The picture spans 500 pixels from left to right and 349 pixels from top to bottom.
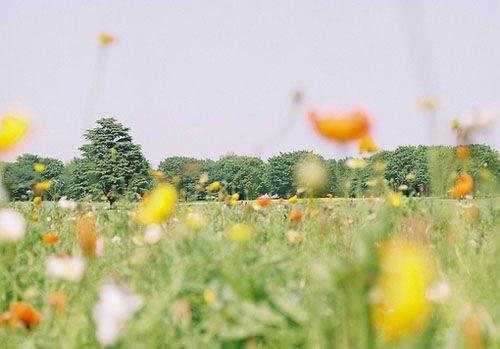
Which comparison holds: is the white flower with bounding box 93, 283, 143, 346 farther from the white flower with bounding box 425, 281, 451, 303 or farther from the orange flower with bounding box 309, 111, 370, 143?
the white flower with bounding box 425, 281, 451, 303

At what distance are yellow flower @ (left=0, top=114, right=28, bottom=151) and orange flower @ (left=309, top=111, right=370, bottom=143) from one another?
0.86m

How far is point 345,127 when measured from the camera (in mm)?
1656

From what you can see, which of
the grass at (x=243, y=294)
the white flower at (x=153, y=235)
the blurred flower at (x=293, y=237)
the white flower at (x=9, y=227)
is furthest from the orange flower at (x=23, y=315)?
the blurred flower at (x=293, y=237)

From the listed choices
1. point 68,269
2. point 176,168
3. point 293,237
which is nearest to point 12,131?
point 68,269

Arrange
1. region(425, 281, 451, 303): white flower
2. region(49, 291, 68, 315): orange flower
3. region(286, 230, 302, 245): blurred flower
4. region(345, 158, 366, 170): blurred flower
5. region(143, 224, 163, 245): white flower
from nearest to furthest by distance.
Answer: region(49, 291, 68, 315): orange flower → region(425, 281, 451, 303): white flower → region(143, 224, 163, 245): white flower → region(286, 230, 302, 245): blurred flower → region(345, 158, 366, 170): blurred flower

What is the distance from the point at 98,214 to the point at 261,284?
3265mm

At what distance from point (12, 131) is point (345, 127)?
3.12 feet

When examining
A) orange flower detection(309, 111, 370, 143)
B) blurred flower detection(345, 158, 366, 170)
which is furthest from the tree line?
orange flower detection(309, 111, 370, 143)

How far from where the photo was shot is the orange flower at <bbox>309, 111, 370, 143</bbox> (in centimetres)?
166

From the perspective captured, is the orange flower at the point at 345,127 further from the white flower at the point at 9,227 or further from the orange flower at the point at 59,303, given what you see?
the white flower at the point at 9,227

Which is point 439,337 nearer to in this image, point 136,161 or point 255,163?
point 136,161

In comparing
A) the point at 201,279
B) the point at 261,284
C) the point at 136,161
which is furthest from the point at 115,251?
the point at 136,161

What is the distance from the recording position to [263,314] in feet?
5.47

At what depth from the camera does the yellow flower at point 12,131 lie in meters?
1.80
